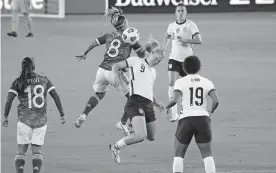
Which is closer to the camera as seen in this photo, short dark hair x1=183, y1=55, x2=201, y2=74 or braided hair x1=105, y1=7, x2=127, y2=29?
short dark hair x1=183, y1=55, x2=201, y2=74

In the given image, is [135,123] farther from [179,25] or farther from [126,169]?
[179,25]

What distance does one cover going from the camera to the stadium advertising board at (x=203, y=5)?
40094 mm

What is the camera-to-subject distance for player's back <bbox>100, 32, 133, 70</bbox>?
15.0m

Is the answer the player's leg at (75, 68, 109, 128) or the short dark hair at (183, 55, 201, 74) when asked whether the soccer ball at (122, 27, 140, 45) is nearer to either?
the player's leg at (75, 68, 109, 128)

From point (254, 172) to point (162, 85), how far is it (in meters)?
8.89

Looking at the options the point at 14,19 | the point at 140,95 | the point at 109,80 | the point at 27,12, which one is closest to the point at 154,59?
the point at 140,95

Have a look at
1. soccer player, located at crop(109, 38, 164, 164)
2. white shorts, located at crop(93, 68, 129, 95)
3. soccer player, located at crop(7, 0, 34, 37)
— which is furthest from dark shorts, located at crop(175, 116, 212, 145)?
soccer player, located at crop(7, 0, 34, 37)

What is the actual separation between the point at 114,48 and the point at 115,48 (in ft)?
0.06

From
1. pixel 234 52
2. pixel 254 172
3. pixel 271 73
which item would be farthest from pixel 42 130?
pixel 234 52

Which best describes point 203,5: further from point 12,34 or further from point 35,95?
point 35,95

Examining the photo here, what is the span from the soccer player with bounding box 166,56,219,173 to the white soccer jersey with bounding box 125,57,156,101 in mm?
1956

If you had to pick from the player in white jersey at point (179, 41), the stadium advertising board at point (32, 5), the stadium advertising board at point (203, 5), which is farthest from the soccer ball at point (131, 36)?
the stadium advertising board at point (203, 5)

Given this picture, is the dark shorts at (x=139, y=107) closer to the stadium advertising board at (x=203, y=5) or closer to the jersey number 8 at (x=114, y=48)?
the jersey number 8 at (x=114, y=48)

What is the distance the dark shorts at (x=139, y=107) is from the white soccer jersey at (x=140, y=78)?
69 millimetres
